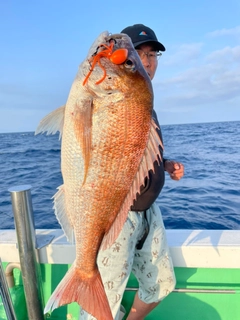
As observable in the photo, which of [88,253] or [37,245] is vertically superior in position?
[88,253]

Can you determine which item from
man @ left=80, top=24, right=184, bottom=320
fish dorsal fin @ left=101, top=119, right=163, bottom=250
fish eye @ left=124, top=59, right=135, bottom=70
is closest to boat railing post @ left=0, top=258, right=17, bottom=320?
man @ left=80, top=24, right=184, bottom=320

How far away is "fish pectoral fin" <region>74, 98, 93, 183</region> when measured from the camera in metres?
1.31

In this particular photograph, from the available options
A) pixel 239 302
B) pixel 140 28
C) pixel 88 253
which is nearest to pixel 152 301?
pixel 239 302

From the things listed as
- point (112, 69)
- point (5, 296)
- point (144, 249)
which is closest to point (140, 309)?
point (144, 249)

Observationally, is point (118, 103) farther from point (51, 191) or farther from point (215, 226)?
point (51, 191)

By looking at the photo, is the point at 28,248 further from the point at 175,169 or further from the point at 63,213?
the point at 175,169

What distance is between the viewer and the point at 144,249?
2.12 meters

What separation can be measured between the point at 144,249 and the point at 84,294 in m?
0.69

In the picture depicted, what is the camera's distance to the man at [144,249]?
6.25 ft

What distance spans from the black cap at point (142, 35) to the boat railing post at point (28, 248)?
1.35 m

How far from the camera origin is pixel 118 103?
4.37 feet

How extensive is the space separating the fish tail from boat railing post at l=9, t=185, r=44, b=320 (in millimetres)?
759

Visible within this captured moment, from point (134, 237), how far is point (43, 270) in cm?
106

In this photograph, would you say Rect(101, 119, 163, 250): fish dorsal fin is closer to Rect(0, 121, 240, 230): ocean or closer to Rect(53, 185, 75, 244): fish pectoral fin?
Rect(53, 185, 75, 244): fish pectoral fin
